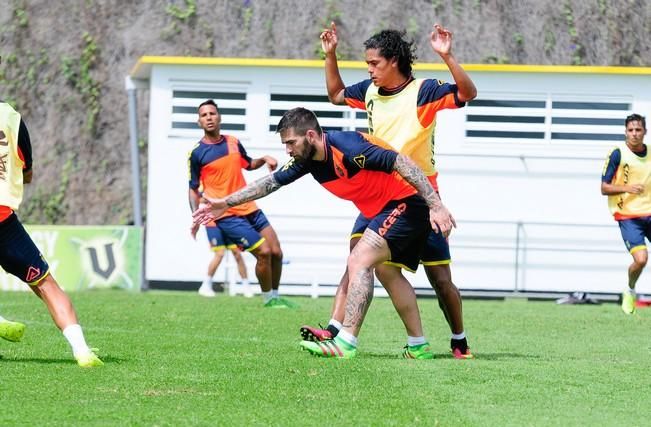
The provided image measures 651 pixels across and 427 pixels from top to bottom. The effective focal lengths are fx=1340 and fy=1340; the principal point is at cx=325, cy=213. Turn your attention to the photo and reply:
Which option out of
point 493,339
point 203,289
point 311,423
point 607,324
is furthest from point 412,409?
point 203,289

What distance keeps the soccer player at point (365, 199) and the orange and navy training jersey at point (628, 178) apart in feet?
27.4

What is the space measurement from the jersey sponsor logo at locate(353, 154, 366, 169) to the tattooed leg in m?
0.58

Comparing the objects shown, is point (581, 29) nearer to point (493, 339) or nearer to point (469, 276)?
point (469, 276)

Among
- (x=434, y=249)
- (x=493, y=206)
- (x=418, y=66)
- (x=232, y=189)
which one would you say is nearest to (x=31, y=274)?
(x=434, y=249)

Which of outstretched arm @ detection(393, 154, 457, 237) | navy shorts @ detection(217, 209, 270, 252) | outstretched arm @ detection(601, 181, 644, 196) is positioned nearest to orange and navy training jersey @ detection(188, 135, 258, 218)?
navy shorts @ detection(217, 209, 270, 252)

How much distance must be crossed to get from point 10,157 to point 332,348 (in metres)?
2.65

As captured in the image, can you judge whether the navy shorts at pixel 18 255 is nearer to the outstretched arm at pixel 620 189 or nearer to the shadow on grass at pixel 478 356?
the shadow on grass at pixel 478 356

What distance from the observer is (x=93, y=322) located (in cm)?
1365

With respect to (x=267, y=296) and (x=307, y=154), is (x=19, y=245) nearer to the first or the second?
(x=307, y=154)

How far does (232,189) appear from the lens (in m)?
17.9

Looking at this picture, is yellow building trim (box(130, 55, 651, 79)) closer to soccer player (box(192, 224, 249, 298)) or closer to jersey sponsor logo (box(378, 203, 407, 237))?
soccer player (box(192, 224, 249, 298))

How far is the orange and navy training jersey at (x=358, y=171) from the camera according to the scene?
916cm

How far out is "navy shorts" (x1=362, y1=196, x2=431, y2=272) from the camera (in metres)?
9.48

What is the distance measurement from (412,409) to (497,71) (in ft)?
54.4
